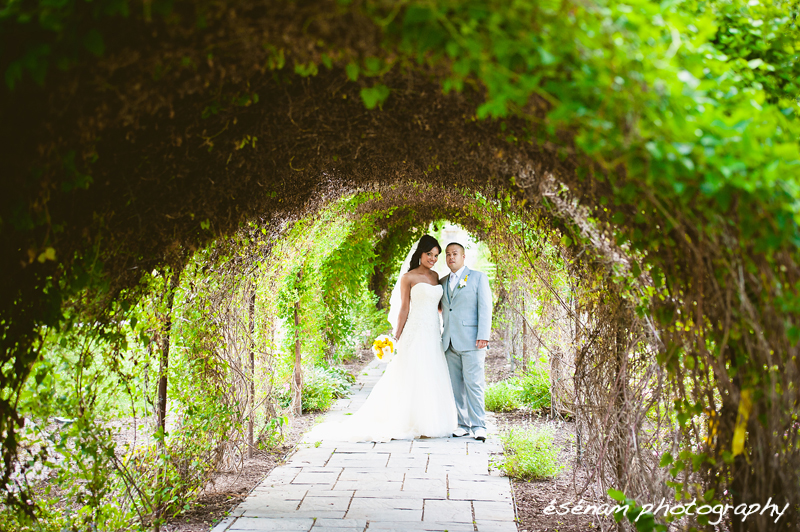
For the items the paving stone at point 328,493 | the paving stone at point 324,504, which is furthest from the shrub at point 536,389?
the paving stone at point 324,504

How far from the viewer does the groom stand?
17.7 ft

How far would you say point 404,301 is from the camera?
19.2ft

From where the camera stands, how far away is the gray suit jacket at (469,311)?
17.7ft

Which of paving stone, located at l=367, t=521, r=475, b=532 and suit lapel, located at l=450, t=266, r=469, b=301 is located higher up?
suit lapel, located at l=450, t=266, r=469, b=301

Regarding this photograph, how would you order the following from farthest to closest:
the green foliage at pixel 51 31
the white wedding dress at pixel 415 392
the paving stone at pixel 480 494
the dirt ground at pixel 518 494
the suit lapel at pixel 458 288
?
1. the suit lapel at pixel 458 288
2. the white wedding dress at pixel 415 392
3. the paving stone at pixel 480 494
4. the dirt ground at pixel 518 494
5. the green foliage at pixel 51 31

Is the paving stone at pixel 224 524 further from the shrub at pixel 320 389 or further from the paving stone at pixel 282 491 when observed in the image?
the shrub at pixel 320 389

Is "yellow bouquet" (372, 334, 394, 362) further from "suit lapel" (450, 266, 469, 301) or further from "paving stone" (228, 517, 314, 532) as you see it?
"paving stone" (228, 517, 314, 532)

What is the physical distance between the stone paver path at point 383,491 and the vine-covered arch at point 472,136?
1429 millimetres

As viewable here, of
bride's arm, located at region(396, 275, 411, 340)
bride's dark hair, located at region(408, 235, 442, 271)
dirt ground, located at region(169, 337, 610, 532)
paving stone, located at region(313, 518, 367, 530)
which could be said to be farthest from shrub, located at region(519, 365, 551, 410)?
paving stone, located at region(313, 518, 367, 530)

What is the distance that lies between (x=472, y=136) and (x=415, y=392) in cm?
366

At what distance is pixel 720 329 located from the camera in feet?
5.65

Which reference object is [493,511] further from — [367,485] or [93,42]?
[93,42]

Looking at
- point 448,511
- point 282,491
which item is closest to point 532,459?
point 448,511

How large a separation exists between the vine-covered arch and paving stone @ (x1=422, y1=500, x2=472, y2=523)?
1.33 m
